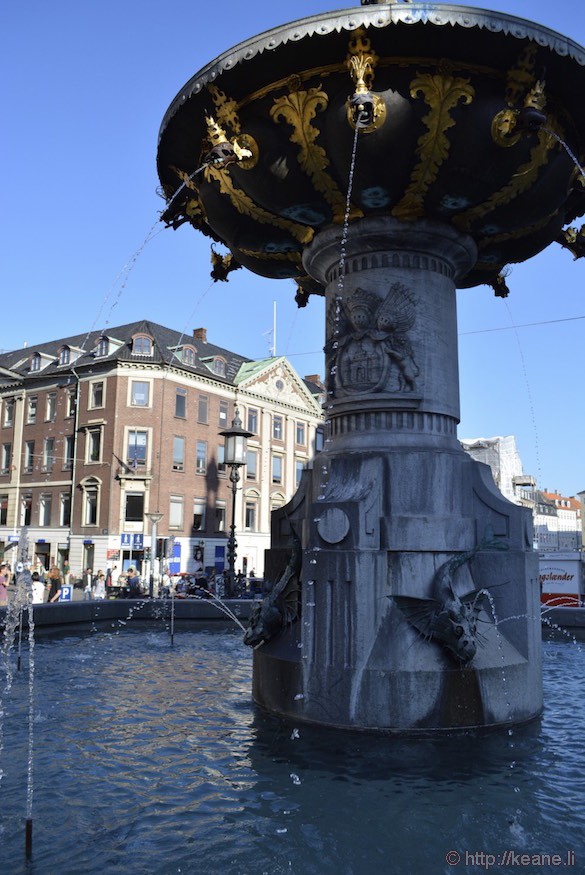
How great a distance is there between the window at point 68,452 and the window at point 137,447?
506 cm

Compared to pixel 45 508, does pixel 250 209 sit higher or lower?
higher

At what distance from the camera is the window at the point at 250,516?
55.2 metres

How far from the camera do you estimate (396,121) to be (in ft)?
23.9

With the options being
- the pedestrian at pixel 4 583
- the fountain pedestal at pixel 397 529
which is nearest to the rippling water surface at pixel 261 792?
the fountain pedestal at pixel 397 529

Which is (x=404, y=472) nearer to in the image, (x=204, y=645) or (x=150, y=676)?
(x=150, y=676)

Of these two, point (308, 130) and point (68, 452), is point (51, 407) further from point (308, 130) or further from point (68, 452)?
point (308, 130)

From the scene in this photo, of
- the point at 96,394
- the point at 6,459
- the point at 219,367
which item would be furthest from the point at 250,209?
the point at 6,459

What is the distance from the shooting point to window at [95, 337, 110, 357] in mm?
49469

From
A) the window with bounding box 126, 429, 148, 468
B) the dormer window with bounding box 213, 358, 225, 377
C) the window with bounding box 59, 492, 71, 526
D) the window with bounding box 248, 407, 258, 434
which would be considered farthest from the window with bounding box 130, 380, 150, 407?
the window with bounding box 248, 407, 258, 434

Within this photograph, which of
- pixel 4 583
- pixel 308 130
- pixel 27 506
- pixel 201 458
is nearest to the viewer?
pixel 308 130

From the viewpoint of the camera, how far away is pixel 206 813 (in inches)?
195

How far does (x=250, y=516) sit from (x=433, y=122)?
49.5 m

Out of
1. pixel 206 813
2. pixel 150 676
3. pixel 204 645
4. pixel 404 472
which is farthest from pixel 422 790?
pixel 204 645

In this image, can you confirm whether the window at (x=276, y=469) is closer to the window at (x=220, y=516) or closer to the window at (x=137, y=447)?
the window at (x=220, y=516)
